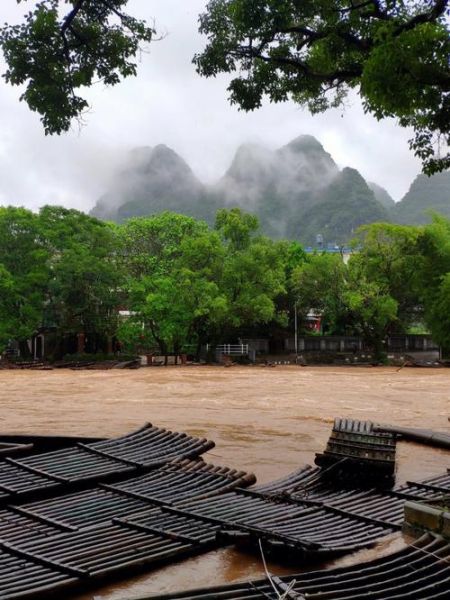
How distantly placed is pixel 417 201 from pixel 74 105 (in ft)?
360

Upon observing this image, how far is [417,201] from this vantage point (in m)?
112

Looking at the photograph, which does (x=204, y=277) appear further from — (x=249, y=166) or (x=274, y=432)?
(x=249, y=166)

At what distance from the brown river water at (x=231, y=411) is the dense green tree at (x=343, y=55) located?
493 cm

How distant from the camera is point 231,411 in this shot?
17594 mm

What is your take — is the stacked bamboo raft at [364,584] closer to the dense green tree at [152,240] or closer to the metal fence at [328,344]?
the dense green tree at [152,240]

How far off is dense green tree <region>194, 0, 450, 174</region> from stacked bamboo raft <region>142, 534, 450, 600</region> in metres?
4.89

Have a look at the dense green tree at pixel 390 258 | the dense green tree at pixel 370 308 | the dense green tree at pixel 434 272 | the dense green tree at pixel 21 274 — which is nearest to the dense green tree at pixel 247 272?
the dense green tree at pixel 370 308

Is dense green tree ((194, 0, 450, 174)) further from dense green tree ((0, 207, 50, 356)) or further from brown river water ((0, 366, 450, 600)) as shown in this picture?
dense green tree ((0, 207, 50, 356))

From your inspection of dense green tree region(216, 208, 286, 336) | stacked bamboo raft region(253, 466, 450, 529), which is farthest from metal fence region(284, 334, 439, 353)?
stacked bamboo raft region(253, 466, 450, 529)

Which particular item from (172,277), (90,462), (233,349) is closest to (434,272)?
(233,349)

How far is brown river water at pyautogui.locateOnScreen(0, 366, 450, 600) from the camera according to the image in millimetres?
5934

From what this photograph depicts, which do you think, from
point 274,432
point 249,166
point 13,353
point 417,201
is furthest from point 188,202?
point 274,432

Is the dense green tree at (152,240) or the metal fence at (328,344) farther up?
the dense green tree at (152,240)

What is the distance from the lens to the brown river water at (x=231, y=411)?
5934 mm
